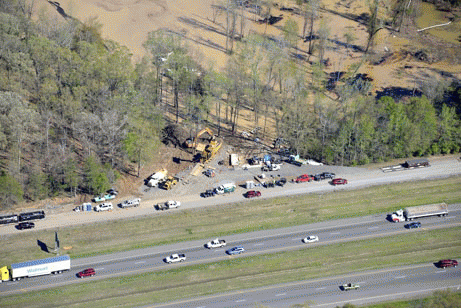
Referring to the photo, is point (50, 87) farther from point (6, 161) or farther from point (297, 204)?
point (297, 204)

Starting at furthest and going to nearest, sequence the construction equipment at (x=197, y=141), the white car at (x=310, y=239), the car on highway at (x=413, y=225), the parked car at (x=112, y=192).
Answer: the construction equipment at (x=197, y=141) < the parked car at (x=112, y=192) < the car on highway at (x=413, y=225) < the white car at (x=310, y=239)

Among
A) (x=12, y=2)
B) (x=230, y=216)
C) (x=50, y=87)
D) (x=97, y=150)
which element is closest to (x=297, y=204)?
(x=230, y=216)

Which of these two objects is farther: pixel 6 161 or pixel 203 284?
pixel 6 161

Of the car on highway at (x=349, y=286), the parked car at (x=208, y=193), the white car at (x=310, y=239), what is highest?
the parked car at (x=208, y=193)

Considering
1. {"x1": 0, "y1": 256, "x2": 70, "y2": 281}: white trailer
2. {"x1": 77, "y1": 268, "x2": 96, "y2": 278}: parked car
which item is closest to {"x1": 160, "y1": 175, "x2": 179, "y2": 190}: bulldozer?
{"x1": 77, "y1": 268, "x2": 96, "y2": 278}: parked car

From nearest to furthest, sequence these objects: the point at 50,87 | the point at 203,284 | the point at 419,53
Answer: the point at 203,284, the point at 50,87, the point at 419,53

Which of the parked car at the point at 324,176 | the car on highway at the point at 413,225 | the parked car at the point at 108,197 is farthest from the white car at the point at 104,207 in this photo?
the car on highway at the point at 413,225

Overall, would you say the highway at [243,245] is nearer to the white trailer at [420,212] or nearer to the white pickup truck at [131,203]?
the white trailer at [420,212]
